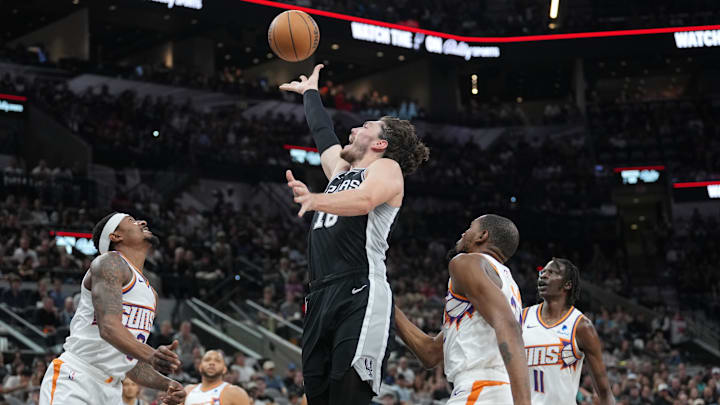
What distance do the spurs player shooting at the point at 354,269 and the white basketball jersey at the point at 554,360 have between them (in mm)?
2464

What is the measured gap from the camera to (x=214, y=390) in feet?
27.8

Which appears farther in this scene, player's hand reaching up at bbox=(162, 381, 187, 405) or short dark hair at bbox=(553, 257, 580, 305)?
short dark hair at bbox=(553, 257, 580, 305)

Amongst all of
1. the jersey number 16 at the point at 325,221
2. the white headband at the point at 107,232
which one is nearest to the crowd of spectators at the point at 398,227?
the white headband at the point at 107,232

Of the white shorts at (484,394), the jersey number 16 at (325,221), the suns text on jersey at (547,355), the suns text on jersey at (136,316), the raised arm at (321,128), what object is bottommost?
the suns text on jersey at (547,355)

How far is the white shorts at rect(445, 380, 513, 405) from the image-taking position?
16.5ft

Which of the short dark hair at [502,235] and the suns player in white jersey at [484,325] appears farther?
the short dark hair at [502,235]

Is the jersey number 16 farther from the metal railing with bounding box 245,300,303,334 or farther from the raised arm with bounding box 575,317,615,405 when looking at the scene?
the metal railing with bounding box 245,300,303,334

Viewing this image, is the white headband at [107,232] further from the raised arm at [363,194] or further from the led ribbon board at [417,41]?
the led ribbon board at [417,41]

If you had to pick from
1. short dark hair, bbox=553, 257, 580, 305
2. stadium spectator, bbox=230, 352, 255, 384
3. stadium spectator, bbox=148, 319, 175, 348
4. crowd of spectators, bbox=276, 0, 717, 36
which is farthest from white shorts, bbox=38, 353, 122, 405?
crowd of spectators, bbox=276, 0, 717, 36

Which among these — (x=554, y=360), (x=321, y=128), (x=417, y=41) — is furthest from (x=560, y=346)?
(x=417, y=41)

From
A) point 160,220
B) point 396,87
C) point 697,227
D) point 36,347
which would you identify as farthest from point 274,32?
point 396,87

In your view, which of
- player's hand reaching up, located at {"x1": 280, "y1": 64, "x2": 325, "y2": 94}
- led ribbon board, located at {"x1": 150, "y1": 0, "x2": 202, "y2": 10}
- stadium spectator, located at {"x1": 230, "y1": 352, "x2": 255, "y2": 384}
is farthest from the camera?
led ribbon board, located at {"x1": 150, "y1": 0, "x2": 202, "y2": 10}

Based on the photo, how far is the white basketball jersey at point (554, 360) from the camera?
6863mm

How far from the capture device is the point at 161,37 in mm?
33938
